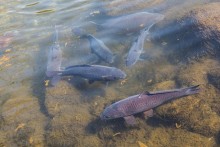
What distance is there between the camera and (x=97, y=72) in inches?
224

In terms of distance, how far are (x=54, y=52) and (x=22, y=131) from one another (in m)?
2.27

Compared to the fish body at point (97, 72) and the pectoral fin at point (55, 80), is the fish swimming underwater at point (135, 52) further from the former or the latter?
the pectoral fin at point (55, 80)

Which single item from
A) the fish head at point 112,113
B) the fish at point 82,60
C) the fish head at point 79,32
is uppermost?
the fish head at point 79,32

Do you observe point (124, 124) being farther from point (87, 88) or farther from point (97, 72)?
point (87, 88)

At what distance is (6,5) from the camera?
10883 mm

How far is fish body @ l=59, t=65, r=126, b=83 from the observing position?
560 cm

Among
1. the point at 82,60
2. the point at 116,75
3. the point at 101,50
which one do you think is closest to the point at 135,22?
the point at 101,50

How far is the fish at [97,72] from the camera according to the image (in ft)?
18.4

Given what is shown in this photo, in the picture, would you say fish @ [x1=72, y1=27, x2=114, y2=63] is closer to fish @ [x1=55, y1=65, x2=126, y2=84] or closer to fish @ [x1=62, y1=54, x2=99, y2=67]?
fish @ [x1=62, y1=54, x2=99, y2=67]

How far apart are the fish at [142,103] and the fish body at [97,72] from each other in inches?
35.9

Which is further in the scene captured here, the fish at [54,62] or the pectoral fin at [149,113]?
the fish at [54,62]

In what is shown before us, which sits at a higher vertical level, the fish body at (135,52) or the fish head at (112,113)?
the fish body at (135,52)

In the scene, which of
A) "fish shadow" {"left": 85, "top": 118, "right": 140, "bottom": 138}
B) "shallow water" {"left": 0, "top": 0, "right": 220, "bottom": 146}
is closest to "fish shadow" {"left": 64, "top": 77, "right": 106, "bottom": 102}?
"shallow water" {"left": 0, "top": 0, "right": 220, "bottom": 146}

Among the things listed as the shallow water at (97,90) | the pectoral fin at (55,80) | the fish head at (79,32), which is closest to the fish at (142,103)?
the shallow water at (97,90)
